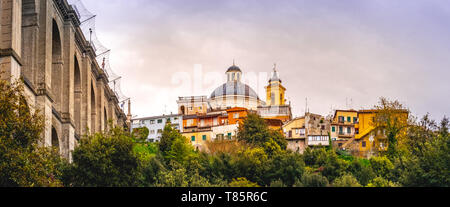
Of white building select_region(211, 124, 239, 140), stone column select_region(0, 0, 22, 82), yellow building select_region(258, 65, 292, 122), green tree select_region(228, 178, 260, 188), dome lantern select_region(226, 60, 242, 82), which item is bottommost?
green tree select_region(228, 178, 260, 188)

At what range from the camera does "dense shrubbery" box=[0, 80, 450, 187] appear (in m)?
28.3

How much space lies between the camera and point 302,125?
95.7m

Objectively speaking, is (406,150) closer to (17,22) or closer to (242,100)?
(17,22)

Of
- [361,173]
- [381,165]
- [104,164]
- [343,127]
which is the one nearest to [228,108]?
[343,127]

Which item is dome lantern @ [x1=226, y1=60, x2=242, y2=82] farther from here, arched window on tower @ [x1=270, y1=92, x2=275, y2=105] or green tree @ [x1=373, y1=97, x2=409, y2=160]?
green tree @ [x1=373, y1=97, x2=409, y2=160]

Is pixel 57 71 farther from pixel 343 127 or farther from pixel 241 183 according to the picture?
pixel 343 127

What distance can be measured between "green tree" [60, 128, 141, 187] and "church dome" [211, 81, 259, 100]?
9689cm

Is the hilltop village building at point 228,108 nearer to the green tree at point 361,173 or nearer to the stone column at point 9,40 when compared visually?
the green tree at point 361,173

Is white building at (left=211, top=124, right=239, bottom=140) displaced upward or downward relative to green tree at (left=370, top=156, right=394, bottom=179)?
upward

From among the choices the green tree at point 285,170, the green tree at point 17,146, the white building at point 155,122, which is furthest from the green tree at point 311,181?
the white building at point 155,122

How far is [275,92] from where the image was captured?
135125mm


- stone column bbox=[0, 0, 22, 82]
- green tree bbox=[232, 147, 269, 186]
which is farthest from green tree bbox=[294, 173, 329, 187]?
stone column bbox=[0, 0, 22, 82]

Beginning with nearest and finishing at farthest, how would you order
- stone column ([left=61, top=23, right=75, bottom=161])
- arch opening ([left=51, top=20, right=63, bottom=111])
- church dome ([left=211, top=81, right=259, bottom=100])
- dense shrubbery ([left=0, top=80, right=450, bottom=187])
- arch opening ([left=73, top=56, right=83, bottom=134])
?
dense shrubbery ([left=0, top=80, right=450, bottom=187]), arch opening ([left=51, top=20, right=63, bottom=111]), stone column ([left=61, top=23, right=75, bottom=161]), arch opening ([left=73, top=56, right=83, bottom=134]), church dome ([left=211, top=81, right=259, bottom=100])

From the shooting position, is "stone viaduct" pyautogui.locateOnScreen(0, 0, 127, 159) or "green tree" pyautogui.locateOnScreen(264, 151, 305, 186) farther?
"green tree" pyautogui.locateOnScreen(264, 151, 305, 186)
